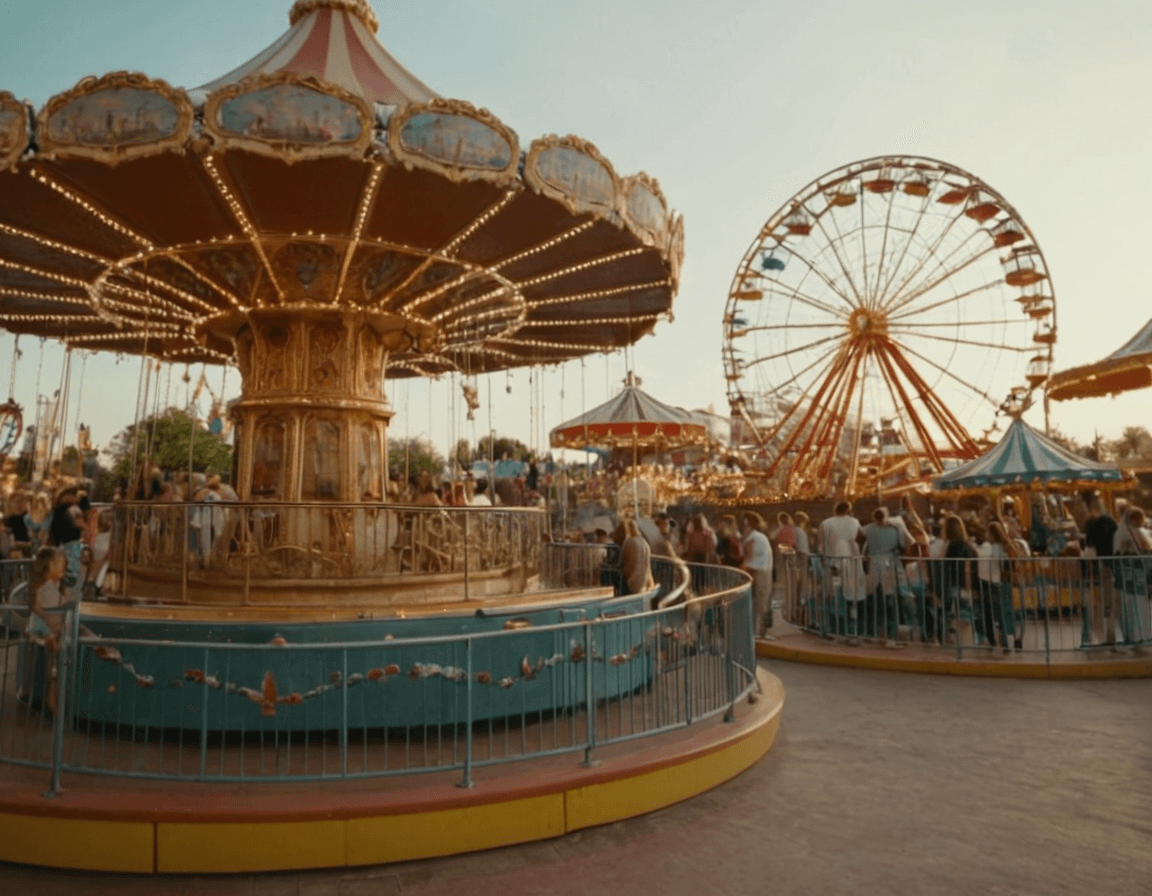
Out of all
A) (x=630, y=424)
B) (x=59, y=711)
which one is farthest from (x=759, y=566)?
(x=630, y=424)

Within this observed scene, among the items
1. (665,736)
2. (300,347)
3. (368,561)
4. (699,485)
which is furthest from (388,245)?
(699,485)

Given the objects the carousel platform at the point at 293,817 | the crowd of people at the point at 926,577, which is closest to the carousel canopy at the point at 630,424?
the crowd of people at the point at 926,577

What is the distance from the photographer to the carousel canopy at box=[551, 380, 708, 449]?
24.8 m

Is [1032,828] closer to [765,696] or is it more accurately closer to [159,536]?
[765,696]

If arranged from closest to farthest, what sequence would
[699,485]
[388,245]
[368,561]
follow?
[368,561], [388,245], [699,485]

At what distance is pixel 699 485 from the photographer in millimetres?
33281

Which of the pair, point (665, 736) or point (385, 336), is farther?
point (385, 336)

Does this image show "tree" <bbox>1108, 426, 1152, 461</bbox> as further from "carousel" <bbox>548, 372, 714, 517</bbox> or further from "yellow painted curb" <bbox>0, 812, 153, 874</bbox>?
"yellow painted curb" <bbox>0, 812, 153, 874</bbox>

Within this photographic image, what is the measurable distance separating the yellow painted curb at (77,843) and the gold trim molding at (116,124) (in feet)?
15.2

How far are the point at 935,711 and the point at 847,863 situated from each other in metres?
3.49

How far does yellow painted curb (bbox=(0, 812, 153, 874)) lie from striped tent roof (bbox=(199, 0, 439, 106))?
603 centimetres

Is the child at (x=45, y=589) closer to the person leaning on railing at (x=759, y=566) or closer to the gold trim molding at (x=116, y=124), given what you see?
the gold trim molding at (x=116, y=124)

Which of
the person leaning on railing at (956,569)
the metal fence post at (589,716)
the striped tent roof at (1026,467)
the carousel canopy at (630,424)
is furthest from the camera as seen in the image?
the carousel canopy at (630,424)

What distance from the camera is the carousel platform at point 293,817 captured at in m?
4.01
